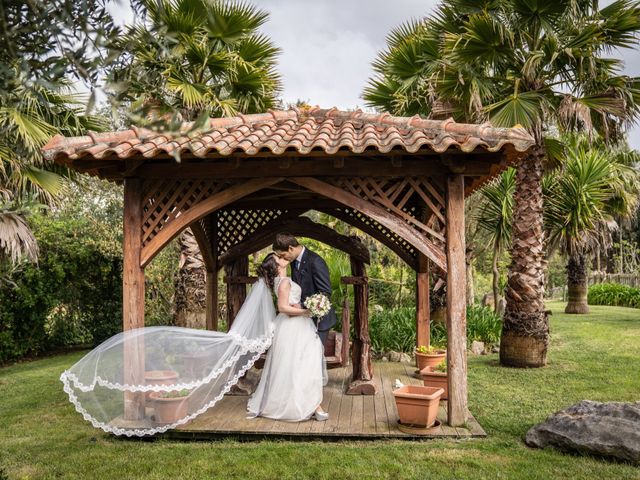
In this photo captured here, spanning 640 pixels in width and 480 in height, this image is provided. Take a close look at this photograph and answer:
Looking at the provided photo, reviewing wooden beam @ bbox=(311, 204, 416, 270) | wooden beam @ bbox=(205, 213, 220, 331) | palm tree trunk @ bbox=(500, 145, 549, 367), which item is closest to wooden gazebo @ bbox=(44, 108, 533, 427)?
wooden beam @ bbox=(205, 213, 220, 331)

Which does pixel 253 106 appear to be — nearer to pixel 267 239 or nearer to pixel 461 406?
pixel 267 239

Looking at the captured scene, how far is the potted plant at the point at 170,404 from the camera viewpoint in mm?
5965

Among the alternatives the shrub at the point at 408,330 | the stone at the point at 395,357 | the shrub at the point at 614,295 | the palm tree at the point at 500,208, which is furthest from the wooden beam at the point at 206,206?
the shrub at the point at 614,295

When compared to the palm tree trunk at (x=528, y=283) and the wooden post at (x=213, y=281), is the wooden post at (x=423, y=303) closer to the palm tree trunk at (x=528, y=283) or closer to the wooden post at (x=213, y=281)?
the palm tree trunk at (x=528, y=283)

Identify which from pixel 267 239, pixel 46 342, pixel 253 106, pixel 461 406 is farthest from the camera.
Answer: pixel 46 342

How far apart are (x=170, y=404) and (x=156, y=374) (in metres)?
0.37

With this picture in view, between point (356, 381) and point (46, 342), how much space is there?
805cm

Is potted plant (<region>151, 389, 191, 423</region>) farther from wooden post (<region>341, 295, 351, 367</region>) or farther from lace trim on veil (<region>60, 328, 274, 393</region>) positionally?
wooden post (<region>341, 295, 351, 367</region>)

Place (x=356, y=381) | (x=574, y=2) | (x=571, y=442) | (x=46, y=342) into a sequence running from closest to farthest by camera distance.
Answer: (x=571, y=442)
(x=356, y=381)
(x=574, y=2)
(x=46, y=342)

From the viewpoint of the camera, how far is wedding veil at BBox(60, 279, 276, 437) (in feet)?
18.6

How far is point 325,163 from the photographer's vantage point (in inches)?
249

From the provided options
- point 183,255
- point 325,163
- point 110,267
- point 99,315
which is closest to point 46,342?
point 99,315

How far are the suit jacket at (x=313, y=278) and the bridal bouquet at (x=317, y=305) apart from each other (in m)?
0.26

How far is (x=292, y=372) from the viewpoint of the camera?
634 centimetres
